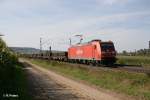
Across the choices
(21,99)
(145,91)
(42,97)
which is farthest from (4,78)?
(145,91)

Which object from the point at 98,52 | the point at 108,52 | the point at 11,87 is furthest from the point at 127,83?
the point at 98,52

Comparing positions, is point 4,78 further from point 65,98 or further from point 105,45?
point 105,45

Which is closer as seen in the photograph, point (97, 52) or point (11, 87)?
point (11, 87)

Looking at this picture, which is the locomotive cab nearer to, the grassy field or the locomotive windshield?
the locomotive windshield

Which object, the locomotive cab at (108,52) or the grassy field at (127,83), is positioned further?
the locomotive cab at (108,52)

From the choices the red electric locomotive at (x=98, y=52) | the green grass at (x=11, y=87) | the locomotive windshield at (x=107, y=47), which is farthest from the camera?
the locomotive windshield at (x=107, y=47)

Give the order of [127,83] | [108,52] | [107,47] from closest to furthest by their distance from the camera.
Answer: [127,83] → [108,52] → [107,47]

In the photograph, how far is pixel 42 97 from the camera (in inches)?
824

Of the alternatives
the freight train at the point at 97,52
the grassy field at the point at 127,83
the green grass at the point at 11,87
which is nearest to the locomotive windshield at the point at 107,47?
the freight train at the point at 97,52

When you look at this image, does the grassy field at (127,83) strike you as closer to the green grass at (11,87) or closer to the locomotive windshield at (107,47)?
the green grass at (11,87)

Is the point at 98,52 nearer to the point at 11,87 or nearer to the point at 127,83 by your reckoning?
the point at 127,83

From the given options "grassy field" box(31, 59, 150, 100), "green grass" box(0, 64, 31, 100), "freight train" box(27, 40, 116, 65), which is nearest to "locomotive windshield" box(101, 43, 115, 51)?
"freight train" box(27, 40, 116, 65)

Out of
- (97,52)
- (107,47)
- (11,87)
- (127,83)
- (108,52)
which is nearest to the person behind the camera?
(11,87)

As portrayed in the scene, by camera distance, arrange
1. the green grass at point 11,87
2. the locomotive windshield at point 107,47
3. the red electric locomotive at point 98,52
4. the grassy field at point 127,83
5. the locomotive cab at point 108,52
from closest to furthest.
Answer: the green grass at point 11,87 → the grassy field at point 127,83 → the locomotive cab at point 108,52 → the red electric locomotive at point 98,52 → the locomotive windshield at point 107,47
